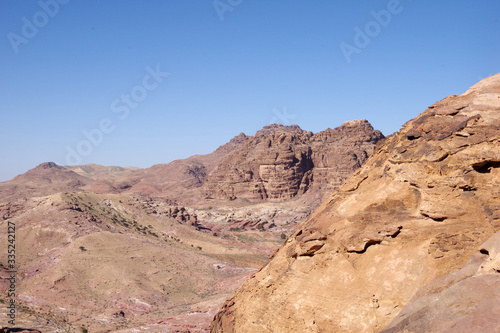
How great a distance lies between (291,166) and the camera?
90875mm

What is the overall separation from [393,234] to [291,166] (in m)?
82.8

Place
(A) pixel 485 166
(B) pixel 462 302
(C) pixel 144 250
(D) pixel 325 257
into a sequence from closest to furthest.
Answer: (B) pixel 462 302, (A) pixel 485 166, (D) pixel 325 257, (C) pixel 144 250

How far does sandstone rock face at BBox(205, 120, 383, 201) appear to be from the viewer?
291 ft

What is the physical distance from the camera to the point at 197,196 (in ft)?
355

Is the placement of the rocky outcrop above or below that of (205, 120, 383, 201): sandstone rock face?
below

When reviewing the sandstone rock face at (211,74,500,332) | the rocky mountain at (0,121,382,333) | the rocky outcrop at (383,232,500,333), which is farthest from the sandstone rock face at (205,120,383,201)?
the rocky outcrop at (383,232,500,333)

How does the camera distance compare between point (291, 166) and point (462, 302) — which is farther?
point (291, 166)

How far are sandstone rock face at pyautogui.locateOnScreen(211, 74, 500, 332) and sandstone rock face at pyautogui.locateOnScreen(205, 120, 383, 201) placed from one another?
7701 cm

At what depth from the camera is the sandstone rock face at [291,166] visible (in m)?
88.8

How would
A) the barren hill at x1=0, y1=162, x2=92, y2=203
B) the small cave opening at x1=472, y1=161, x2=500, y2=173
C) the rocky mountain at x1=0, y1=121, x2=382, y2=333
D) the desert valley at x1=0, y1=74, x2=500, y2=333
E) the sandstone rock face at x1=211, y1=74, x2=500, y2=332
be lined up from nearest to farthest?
the desert valley at x1=0, y1=74, x2=500, y2=333, the sandstone rock face at x1=211, y1=74, x2=500, y2=332, the small cave opening at x1=472, y1=161, x2=500, y2=173, the rocky mountain at x1=0, y1=121, x2=382, y2=333, the barren hill at x1=0, y1=162, x2=92, y2=203

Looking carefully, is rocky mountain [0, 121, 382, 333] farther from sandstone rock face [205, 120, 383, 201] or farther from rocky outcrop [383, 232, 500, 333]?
rocky outcrop [383, 232, 500, 333]

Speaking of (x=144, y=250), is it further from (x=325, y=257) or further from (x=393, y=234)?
(x=393, y=234)

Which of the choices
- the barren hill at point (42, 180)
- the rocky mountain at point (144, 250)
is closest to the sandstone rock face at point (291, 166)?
the rocky mountain at point (144, 250)

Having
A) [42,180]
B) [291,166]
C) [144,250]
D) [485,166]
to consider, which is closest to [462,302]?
[485,166]
